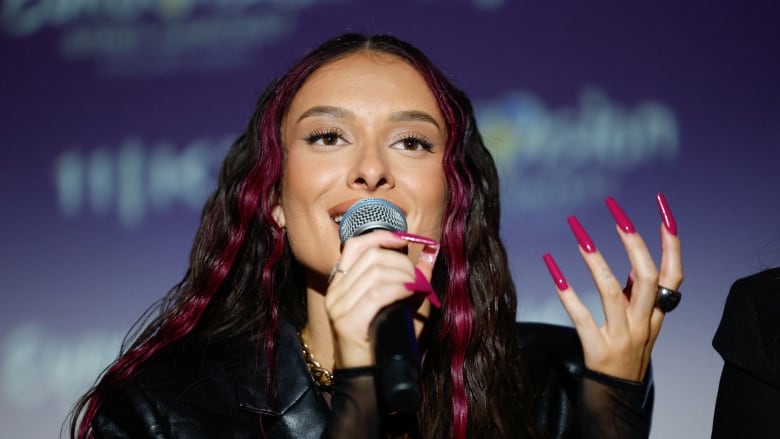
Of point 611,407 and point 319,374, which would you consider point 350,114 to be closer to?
point 319,374

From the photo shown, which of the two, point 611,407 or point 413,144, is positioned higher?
point 413,144

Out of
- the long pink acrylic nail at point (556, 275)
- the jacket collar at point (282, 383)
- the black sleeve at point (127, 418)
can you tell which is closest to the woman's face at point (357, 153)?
the jacket collar at point (282, 383)

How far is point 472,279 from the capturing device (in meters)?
2.16

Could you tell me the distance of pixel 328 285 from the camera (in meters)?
1.64

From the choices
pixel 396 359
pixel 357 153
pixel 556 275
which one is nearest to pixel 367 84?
pixel 357 153

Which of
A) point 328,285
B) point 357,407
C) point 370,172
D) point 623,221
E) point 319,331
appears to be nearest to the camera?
point 357,407

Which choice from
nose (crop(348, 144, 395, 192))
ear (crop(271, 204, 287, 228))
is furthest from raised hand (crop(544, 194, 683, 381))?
ear (crop(271, 204, 287, 228))

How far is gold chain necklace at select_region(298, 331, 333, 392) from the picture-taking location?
77.5 inches

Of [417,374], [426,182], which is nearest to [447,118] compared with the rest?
[426,182]

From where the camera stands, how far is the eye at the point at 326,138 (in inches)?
74.3

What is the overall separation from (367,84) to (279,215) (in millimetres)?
421

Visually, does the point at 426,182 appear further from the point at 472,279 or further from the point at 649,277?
the point at 649,277

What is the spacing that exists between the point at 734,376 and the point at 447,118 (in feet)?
3.10

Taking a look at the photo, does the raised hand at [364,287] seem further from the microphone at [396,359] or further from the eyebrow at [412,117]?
the eyebrow at [412,117]
